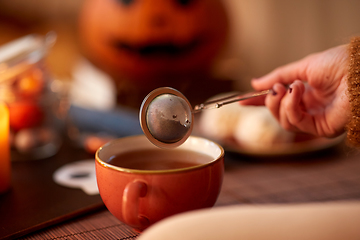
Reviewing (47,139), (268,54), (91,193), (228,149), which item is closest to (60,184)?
(91,193)

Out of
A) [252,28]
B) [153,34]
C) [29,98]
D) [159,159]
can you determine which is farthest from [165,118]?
[252,28]

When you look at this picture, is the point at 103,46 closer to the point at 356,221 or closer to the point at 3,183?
the point at 3,183

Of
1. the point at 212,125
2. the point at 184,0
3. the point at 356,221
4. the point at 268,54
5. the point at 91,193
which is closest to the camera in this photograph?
the point at 356,221

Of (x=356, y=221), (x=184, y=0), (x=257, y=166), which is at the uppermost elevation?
(x=184, y=0)

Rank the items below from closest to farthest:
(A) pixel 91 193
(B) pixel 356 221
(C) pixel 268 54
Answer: (B) pixel 356 221
(A) pixel 91 193
(C) pixel 268 54

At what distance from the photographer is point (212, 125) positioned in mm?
805

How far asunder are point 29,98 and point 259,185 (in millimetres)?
499

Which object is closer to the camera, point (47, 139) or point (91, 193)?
point (91, 193)

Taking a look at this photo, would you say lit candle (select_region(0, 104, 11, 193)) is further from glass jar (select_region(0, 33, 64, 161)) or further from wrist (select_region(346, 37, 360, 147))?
wrist (select_region(346, 37, 360, 147))

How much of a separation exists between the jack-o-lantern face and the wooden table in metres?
0.44

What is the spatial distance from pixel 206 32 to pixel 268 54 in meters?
0.74

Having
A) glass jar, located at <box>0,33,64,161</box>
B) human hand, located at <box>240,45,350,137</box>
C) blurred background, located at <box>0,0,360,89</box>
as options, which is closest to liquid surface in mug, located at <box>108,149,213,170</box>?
human hand, located at <box>240,45,350,137</box>

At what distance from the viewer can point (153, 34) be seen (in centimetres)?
106

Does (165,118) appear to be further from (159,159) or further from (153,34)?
(153,34)
